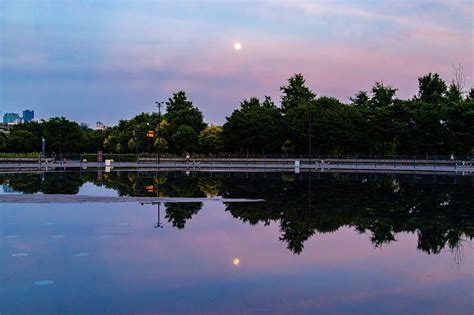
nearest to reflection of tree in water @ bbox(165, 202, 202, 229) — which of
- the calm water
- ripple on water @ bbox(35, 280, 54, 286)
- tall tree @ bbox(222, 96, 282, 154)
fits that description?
the calm water

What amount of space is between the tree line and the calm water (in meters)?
53.8

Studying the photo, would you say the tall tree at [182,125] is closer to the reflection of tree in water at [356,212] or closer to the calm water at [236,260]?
the reflection of tree in water at [356,212]

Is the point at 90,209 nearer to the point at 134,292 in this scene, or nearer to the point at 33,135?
the point at 134,292

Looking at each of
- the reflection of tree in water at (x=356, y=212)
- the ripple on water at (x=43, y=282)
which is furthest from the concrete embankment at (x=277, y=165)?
the ripple on water at (x=43, y=282)

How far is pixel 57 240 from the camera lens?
460 inches

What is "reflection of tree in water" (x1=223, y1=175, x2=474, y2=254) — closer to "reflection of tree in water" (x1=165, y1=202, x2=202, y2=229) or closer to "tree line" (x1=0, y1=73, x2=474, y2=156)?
"reflection of tree in water" (x1=165, y1=202, x2=202, y2=229)

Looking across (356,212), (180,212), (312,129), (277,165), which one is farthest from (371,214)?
(312,129)

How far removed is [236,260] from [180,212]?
6.95m

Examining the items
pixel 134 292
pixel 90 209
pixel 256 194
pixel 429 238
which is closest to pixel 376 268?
pixel 429 238

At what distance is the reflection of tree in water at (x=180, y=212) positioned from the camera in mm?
14453

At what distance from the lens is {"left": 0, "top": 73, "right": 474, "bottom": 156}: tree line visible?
67750mm

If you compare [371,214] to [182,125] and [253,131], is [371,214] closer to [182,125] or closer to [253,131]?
[253,131]

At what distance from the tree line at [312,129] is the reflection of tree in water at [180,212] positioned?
5343cm

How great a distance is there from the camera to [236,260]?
9781 mm
